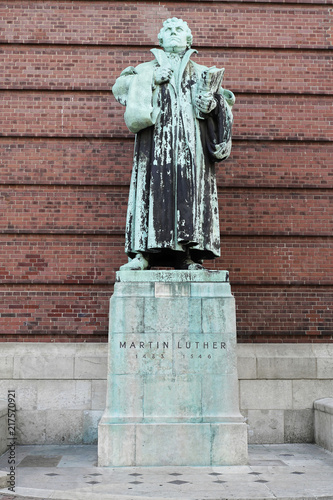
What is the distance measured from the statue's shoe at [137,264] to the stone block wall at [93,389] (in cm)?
243

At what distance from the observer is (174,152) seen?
7.89 metres

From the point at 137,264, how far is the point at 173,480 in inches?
105

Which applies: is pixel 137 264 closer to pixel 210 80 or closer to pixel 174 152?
pixel 174 152

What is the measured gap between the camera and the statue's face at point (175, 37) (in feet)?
26.8

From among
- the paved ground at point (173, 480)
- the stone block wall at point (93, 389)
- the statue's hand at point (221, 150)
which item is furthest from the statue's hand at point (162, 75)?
the paved ground at point (173, 480)

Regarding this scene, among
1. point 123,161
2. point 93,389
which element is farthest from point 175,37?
point 93,389

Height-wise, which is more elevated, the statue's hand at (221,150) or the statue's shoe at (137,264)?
the statue's hand at (221,150)

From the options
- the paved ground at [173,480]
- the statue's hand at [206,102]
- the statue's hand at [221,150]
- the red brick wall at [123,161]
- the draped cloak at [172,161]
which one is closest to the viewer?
the paved ground at [173,480]

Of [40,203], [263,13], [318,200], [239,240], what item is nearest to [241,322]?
[239,240]

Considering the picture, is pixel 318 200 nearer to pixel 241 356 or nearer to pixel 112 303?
pixel 241 356

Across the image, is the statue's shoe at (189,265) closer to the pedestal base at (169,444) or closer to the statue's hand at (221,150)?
the statue's hand at (221,150)

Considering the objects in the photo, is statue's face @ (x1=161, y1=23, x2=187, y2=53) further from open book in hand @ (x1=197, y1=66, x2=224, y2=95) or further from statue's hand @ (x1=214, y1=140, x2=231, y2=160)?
statue's hand @ (x1=214, y1=140, x2=231, y2=160)

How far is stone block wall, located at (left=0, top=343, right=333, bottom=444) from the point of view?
946 cm

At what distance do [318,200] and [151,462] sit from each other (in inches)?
213
